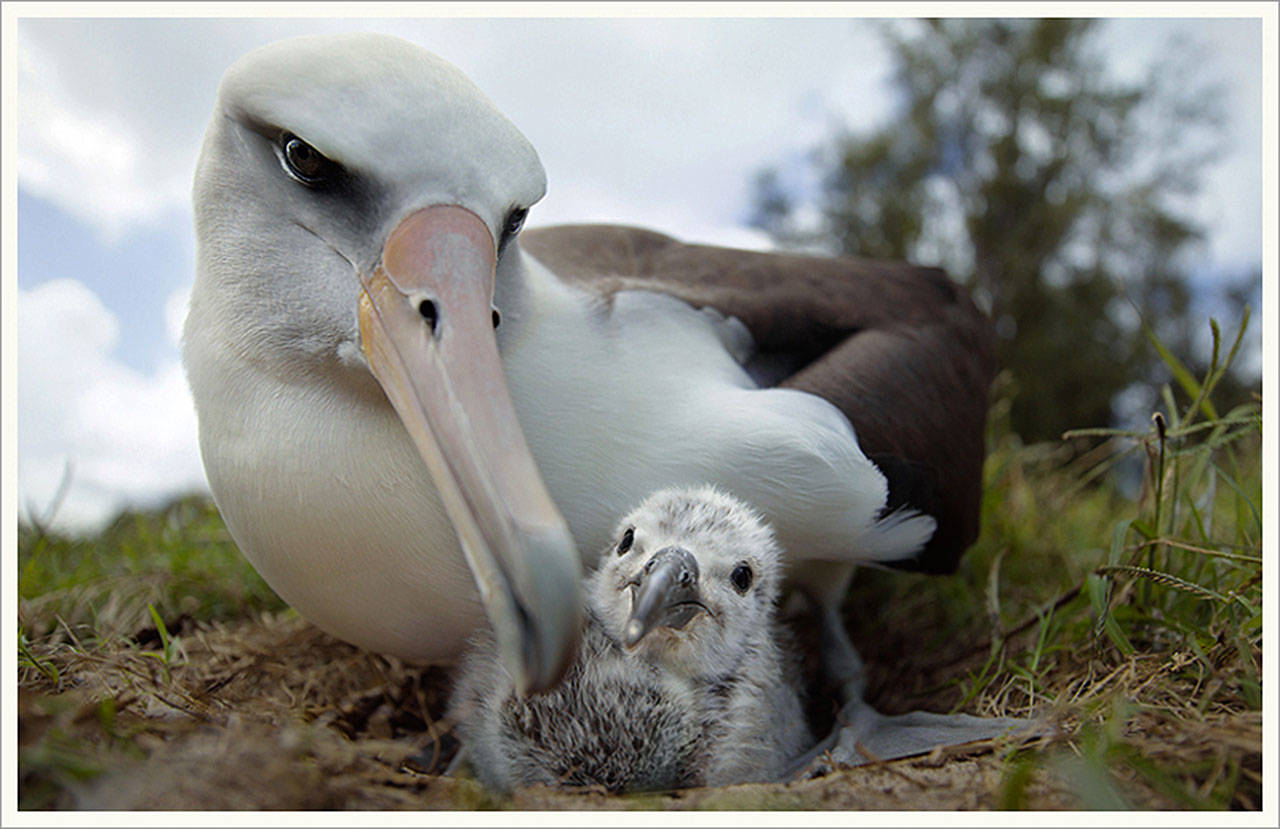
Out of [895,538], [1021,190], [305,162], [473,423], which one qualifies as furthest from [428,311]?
[1021,190]

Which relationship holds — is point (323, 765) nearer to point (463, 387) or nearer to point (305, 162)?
point (463, 387)

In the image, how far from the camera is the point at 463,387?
1721 millimetres

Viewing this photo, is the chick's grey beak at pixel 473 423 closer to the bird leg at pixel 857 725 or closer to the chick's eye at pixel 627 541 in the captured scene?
the chick's eye at pixel 627 541

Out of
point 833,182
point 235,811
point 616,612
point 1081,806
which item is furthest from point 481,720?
point 833,182

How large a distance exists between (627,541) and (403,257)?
2.64 feet

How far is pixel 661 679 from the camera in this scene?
85.2 inches

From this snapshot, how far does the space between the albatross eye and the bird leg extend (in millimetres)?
1588

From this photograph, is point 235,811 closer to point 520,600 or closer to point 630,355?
point 520,600

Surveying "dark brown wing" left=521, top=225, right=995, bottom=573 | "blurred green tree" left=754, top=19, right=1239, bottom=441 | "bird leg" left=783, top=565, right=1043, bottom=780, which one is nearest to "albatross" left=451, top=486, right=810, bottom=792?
"bird leg" left=783, top=565, right=1043, bottom=780

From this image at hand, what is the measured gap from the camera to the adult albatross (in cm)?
175

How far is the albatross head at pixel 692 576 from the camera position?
2068 mm

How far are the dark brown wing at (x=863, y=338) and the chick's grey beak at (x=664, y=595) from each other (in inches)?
29.4

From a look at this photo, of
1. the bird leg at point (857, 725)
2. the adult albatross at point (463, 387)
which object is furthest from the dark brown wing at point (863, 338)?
the bird leg at point (857, 725)

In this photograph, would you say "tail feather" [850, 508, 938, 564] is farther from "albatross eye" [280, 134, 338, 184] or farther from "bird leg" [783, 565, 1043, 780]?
"albatross eye" [280, 134, 338, 184]
